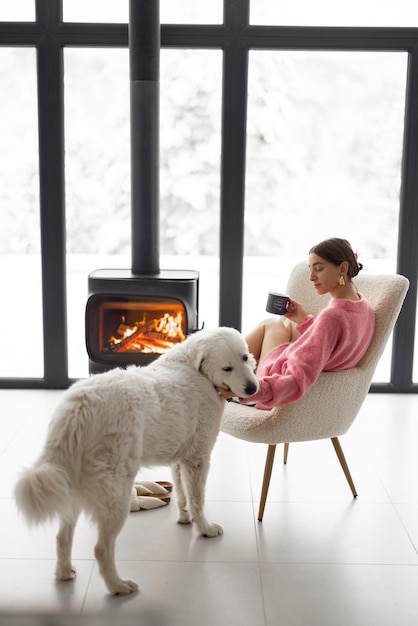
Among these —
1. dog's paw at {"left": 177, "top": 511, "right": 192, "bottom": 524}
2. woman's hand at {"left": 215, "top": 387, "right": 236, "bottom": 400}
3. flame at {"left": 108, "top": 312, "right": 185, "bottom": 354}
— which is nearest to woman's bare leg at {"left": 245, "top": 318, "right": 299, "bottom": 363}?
woman's hand at {"left": 215, "top": 387, "right": 236, "bottom": 400}

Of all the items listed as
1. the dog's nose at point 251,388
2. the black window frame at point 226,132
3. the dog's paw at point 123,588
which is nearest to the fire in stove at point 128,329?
the black window frame at point 226,132

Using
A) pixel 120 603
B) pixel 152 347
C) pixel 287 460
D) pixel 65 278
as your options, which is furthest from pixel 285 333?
pixel 65 278

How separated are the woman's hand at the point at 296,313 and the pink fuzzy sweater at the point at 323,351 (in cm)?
27

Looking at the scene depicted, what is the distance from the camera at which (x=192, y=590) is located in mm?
2307

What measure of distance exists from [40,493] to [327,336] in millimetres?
1111

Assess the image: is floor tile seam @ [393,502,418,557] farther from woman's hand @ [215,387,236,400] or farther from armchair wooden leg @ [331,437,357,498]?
woman's hand @ [215,387,236,400]

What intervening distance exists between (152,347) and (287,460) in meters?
0.95

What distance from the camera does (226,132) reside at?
4117mm

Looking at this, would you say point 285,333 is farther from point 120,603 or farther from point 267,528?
point 120,603

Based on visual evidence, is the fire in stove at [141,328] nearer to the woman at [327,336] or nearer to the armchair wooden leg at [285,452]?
the armchair wooden leg at [285,452]

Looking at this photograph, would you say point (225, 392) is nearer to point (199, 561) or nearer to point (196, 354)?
point (196, 354)

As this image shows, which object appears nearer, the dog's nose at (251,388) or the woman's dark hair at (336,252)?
the dog's nose at (251,388)

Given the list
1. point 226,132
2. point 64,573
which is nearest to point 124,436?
point 64,573

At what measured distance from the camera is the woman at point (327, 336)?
2.54 metres
